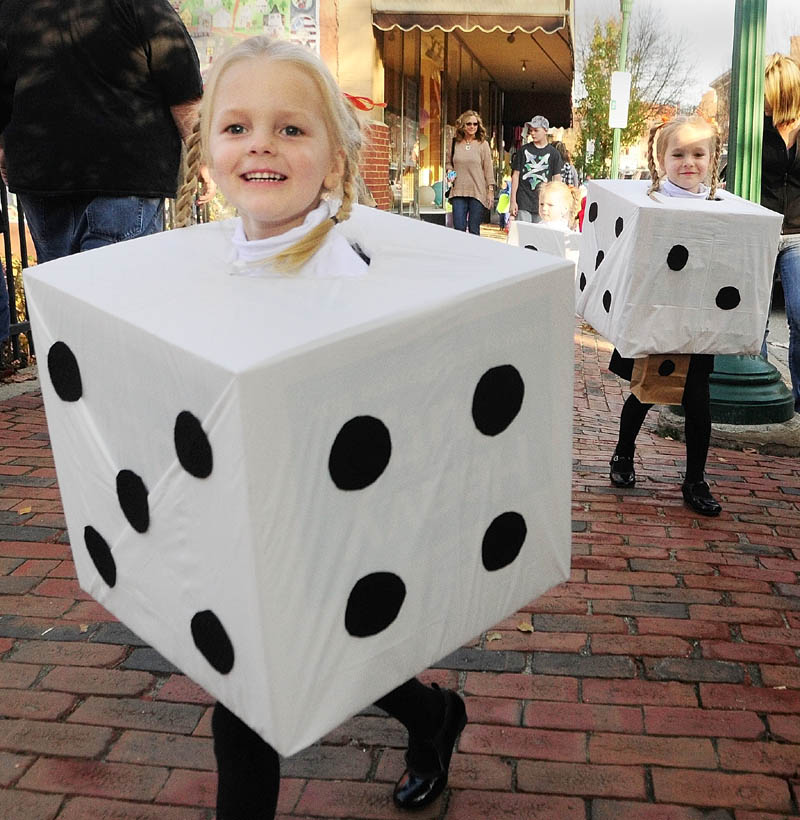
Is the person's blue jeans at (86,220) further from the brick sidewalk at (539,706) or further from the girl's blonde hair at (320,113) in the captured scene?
the girl's blonde hair at (320,113)

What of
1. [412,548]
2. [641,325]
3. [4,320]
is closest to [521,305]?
[412,548]

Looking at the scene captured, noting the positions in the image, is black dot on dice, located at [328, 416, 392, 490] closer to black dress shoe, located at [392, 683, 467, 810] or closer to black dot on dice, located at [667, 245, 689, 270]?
black dress shoe, located at [392, 683, 467, 810]

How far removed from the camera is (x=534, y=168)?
12180mm

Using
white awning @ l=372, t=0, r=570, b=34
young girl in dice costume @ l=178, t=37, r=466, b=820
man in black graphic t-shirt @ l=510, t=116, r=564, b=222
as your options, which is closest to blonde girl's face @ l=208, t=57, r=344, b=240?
young girl in dice costume @ l=178, t=37, r=466, b=820

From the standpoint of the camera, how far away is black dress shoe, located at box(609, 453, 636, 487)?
15.5 feet

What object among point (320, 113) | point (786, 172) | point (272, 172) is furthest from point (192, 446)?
point (786, 172)

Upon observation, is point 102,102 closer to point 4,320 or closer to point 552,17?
point 4,320

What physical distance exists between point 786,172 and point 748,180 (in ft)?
2.79

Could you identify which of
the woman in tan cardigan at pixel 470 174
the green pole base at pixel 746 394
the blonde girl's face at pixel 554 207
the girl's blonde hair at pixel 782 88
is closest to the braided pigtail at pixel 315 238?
the girl's blonde hair at pixel 782 88

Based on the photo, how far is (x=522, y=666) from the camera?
3.03 m

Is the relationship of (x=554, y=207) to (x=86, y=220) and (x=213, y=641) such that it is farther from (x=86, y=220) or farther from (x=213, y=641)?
(x=213, y=641)

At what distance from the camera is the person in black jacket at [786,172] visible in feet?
15.1

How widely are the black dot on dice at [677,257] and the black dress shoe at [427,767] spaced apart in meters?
2.25

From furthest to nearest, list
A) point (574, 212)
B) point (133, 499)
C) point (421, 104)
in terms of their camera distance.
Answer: point (421, 104)
point (574, 212)
point (133, 499)
